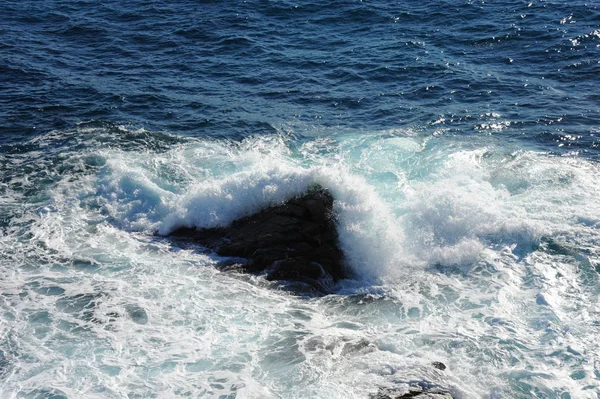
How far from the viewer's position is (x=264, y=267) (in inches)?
496

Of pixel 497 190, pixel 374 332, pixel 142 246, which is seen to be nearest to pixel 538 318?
pixel 374 332

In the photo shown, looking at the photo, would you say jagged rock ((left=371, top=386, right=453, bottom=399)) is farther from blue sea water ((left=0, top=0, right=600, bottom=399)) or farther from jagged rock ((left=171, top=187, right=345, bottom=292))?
jagged rock ((left=171, top=187, right=345, bottom=292))

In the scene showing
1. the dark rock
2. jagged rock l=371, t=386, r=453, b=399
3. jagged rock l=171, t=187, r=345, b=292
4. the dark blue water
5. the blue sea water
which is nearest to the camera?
jagged rock l=371, t=386, r=453, b=399

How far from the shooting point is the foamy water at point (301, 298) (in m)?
9.91

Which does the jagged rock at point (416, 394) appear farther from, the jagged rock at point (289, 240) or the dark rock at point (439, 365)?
the jagged rock at point (289, 240)

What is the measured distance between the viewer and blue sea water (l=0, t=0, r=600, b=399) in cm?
1022

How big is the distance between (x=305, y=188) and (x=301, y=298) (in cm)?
279

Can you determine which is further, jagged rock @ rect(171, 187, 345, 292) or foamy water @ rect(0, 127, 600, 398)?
jagged rock @ rect(171, 187, 345, 292)

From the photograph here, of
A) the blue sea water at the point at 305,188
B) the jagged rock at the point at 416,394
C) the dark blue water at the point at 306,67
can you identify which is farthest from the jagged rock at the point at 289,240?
the dark blue water at the point at 306,67

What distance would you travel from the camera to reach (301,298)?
467 inches

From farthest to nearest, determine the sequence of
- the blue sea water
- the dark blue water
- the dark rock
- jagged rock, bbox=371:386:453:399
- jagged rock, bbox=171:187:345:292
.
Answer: the dark blue water
jagged rock, bbox=171:187:345:292
the blue sea water
the dark rock
jagged rock, bbox=371:386:453:399

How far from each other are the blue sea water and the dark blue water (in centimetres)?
10


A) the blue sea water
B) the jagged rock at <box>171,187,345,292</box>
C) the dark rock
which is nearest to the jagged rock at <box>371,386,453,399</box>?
the blue sea water

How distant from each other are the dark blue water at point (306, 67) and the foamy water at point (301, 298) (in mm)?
1564
